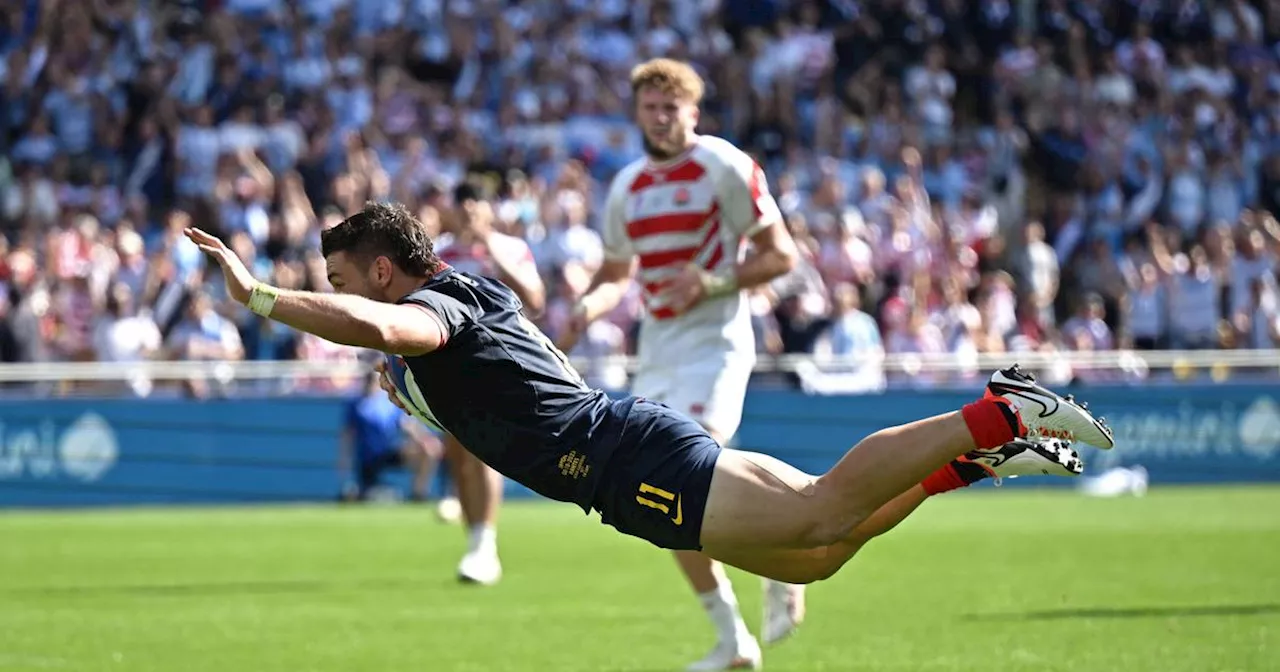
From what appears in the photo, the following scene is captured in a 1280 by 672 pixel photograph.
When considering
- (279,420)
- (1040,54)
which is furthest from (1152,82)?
(279,420)

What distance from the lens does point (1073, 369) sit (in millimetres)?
20688

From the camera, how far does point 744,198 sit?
920cm

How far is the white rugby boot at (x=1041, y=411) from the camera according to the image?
6.38 metres

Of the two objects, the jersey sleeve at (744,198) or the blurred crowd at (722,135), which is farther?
the blurred crowd at (722,135)

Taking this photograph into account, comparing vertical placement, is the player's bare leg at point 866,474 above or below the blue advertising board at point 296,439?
above

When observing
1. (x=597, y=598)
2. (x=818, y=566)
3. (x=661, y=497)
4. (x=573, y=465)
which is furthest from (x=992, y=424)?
(x=597, y=598)

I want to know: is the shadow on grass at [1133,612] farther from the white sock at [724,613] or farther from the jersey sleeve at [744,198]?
the jersey sleeve at [744,198]

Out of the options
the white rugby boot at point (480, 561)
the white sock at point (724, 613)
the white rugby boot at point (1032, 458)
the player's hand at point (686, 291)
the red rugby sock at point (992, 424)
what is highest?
the player's hand at point (686, 291)

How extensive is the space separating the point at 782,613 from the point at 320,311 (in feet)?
12.5

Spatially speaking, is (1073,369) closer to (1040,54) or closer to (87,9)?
(1040,54)

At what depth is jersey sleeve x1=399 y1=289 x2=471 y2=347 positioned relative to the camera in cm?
609

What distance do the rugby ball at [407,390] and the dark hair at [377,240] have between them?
353mm

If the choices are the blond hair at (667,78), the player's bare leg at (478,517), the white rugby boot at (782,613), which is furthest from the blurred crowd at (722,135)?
the white rugby boot at (782,613)

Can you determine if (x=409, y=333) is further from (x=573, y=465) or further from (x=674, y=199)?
(x=674, y=199)
